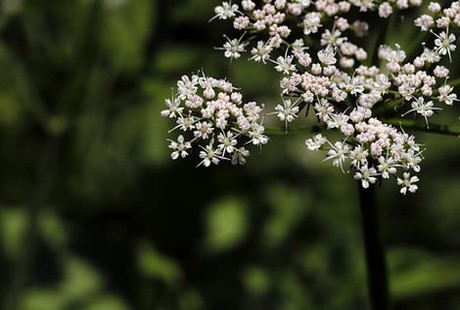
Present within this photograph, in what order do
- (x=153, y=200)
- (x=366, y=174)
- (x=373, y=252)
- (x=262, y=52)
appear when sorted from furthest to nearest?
(x=153, y=200) < (x=373, y=252) < (x=262, y=52) < (x=366, y=174)

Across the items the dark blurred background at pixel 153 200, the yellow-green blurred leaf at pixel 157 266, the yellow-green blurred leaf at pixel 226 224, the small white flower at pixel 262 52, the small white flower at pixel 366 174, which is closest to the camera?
the small white flower at pixel 366 174

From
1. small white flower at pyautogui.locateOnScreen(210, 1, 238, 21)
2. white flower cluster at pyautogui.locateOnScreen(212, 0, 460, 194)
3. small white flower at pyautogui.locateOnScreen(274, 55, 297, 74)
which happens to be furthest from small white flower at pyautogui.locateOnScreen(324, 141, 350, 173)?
small white flower at pyautogui.locateOnScreen(210, 1, 238, 21)

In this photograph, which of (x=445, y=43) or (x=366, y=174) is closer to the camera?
(x=366, y=174)

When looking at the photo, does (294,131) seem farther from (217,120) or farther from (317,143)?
(217,120)

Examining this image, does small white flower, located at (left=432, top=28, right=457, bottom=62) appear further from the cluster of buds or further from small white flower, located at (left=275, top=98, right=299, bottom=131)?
small white flower, located at (left=275, top=98, right=299, bottom=131)

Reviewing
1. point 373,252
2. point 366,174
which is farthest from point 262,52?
point 373,252

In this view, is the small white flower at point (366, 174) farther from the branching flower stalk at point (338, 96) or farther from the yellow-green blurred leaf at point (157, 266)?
the yellow-green blurred leaf at point (157, 266)

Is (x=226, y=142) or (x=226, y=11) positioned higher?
(x=226, y=11)

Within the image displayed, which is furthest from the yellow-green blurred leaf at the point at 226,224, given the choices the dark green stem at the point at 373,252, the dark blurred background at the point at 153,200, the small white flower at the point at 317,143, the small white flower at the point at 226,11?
the small white flower at the point at 317,143
